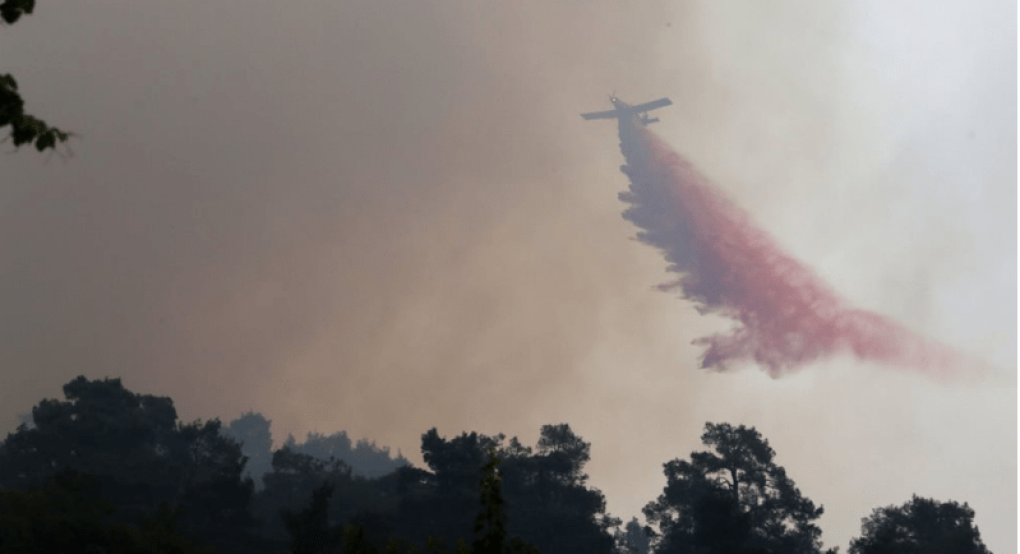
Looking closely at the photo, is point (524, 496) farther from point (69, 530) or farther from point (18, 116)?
point (18, 116)

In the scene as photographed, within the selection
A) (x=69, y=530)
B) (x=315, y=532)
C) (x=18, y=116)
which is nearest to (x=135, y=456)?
(x=69, y=530)

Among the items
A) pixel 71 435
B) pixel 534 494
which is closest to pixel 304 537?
pixel 534 494

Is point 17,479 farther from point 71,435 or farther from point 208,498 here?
point 208,498

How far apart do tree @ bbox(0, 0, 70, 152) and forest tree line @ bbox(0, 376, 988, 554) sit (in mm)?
47687

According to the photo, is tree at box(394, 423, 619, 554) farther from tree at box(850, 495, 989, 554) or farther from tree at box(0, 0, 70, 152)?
tree at box(0, 0, 70, 152)

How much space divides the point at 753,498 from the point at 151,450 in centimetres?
6364

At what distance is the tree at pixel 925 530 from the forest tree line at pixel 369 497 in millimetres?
140

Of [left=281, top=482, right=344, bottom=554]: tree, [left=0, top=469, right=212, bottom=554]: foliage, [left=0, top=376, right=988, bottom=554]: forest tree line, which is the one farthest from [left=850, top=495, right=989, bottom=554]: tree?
[left=0, top=469, right=212, bottom=554]: foliage

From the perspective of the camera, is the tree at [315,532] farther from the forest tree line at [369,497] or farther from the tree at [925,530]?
the tree at [925,530]

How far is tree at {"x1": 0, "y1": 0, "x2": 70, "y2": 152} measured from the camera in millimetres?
9938

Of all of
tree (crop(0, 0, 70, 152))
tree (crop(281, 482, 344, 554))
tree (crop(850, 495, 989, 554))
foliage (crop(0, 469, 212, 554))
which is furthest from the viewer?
tree (crop(850, 495, 989, 554))

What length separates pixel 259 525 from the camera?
76.3m

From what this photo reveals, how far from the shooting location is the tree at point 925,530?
7219cm

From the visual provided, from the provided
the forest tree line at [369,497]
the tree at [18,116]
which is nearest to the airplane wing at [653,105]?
the forest tree line at [369,497]
